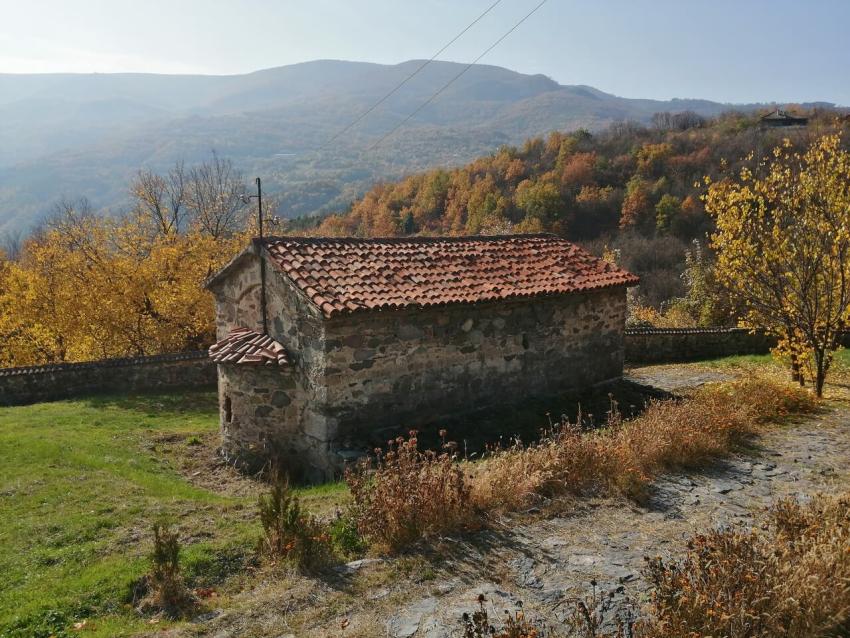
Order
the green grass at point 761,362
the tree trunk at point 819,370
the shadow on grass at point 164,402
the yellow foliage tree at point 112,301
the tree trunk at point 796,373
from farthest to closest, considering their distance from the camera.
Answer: the yellow foliage tree at point 112,301
the green grass at point 761,362
the shadow on grass at point 164,402
the tree trunk at point 796,373
the tree trunk at point 819,370

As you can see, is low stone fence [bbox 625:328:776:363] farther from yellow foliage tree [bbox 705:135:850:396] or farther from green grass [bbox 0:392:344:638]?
green grass [bbox 0:392:344:638]

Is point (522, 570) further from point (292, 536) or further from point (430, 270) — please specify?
point (430, 270)

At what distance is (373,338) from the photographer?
9.30m

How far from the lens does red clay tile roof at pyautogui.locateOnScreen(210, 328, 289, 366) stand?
941 centimetres

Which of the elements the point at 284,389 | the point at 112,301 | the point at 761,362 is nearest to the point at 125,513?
the point at 284,389

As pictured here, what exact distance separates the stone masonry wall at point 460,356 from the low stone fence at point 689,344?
19.7ft

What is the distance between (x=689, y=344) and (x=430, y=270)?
1129cm

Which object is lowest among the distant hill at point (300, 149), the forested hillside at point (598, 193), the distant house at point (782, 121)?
the forested hillside at point (598, 193)

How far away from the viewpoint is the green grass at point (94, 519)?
16.4ft

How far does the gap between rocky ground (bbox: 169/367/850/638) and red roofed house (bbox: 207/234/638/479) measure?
3673mm

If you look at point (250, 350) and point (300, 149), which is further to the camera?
point (300, 149)

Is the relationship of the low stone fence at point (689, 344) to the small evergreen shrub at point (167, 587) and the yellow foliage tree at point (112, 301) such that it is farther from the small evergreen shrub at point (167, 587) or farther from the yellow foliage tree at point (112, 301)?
the small evergreen shrub at point (167, 587)

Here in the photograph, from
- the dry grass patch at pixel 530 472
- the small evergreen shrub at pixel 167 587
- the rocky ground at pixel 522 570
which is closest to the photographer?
the rocky ground at pixel 522 570

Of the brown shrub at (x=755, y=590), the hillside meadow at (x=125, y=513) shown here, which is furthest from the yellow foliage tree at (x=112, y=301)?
the brown shrub at (x=755, y=590)
